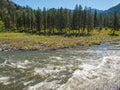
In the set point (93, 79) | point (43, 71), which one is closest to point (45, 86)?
point (93, 79)

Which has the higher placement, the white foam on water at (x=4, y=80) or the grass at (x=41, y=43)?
the grass at (x=41, y=43)

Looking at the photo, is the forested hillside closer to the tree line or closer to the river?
the tree line

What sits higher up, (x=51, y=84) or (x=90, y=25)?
(x=90, y=25)

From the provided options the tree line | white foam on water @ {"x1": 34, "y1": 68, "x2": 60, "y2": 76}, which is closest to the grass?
white foam on water @ {"x1": 34, "y1": 68, "x2": 60, "y2": 76}

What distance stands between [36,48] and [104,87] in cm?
2963

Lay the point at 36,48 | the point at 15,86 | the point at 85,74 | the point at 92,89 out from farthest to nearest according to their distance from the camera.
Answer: the point at 36,48
the point at 85,74
the point at 15,86
the point at 92,89

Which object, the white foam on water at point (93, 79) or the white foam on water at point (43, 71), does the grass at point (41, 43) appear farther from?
the white foam on water at point (93, 79)

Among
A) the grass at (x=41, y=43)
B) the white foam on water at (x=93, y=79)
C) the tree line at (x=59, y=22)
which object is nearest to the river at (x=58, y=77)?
the white foam on water at (x=93, y=79)

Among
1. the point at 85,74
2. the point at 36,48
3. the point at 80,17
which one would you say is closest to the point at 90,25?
the point at 80,17

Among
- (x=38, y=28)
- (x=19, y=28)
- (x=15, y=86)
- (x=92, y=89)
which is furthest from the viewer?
(x=19, y=28)

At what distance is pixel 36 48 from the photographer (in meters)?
46.7

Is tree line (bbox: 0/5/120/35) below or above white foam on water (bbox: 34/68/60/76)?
above

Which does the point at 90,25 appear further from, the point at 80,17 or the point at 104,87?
the point at 104,87

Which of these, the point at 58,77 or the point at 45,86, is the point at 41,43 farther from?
the point at 45,86
